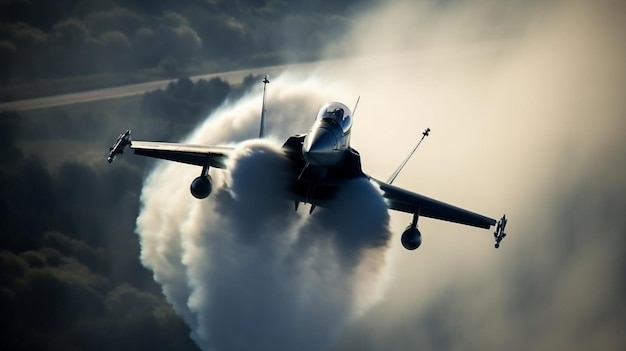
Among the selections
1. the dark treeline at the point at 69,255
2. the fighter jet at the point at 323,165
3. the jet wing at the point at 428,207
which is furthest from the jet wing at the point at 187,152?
the dark treeline at the point at 69,255

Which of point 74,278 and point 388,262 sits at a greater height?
point 74,278

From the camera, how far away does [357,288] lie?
55.2 m

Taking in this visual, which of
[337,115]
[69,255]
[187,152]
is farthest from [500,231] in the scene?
[69,255]

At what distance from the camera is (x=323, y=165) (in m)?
47.1

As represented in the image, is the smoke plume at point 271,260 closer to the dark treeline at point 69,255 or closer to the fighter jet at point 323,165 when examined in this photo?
the fighter jet at point 323,165

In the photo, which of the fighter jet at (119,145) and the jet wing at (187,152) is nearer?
the fighter jet at (119,145)

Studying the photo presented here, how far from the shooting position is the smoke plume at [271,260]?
51.6m

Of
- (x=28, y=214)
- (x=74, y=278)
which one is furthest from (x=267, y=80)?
(x=28, y=214)

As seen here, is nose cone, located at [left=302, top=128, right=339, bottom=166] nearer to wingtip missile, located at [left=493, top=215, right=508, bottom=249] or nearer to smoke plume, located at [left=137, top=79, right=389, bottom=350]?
smoke plume, located at [left=137, top=79, right=389, bottom=350]

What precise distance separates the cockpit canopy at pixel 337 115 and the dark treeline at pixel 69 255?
64242mm

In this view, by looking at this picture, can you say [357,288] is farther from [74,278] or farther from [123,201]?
[123,201]

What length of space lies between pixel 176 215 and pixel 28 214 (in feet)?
373

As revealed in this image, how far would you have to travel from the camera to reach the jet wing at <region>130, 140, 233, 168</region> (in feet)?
177

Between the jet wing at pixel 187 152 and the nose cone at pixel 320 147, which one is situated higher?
the jet wing at pixel 187 152
